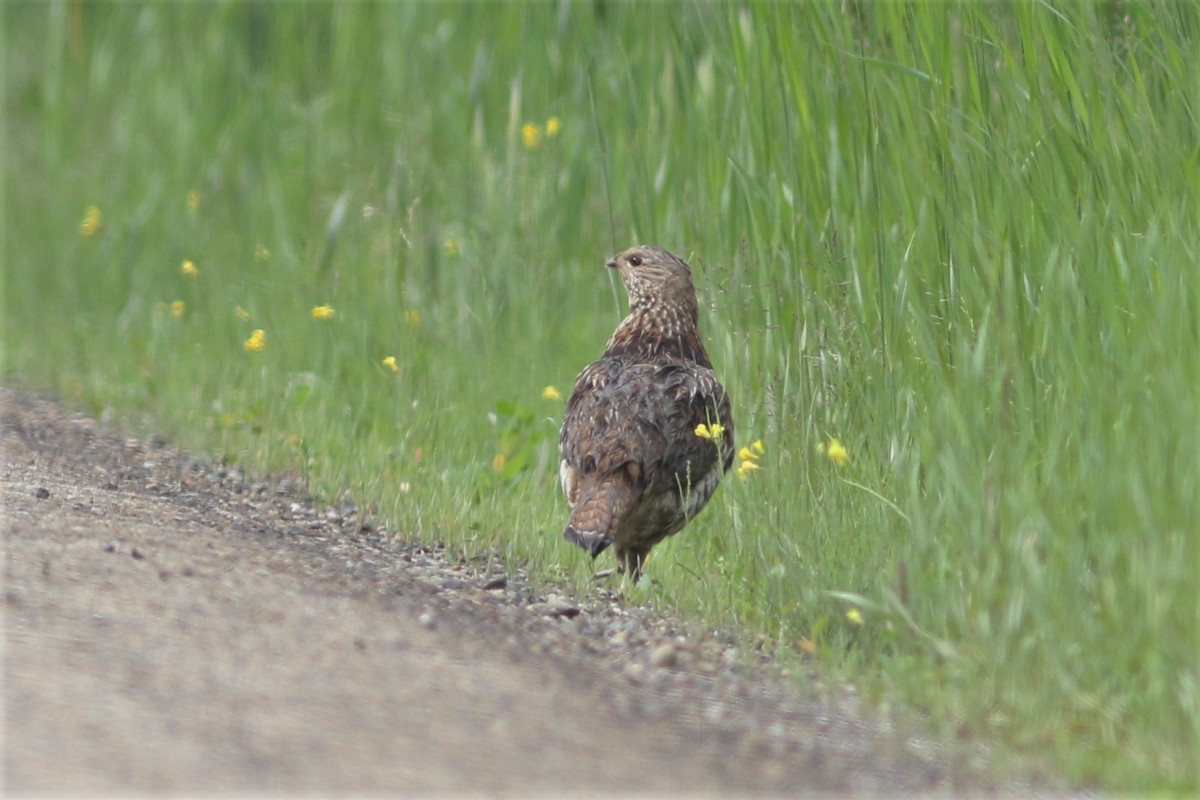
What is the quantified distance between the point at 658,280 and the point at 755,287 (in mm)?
1183

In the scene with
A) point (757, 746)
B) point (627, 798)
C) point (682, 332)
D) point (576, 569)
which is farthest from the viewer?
point (682, 332)

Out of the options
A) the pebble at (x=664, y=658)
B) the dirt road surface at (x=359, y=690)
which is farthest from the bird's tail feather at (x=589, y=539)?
the pebble at (x=664, y=658)

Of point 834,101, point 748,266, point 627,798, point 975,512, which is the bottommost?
point 627,798

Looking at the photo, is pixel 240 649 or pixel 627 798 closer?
pixel 627 798

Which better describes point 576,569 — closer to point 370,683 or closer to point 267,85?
point 370,683

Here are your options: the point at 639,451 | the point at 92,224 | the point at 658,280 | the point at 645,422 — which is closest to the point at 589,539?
the point at 639,451

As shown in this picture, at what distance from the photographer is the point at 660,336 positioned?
6832mm

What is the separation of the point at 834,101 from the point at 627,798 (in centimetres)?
336

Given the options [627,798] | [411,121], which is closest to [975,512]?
[627,798]

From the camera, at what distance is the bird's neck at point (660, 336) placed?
6.82 metres

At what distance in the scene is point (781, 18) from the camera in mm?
6008

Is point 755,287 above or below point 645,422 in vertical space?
above

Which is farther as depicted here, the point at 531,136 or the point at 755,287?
the point at 531,136

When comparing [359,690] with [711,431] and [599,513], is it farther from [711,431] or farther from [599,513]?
[711,431]
